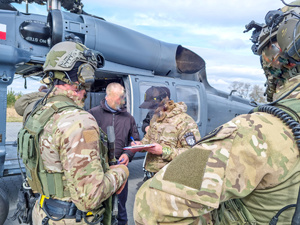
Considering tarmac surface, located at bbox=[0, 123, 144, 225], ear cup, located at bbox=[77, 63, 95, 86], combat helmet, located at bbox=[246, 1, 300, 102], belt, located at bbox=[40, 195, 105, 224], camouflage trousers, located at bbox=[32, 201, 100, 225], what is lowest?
tarmac surface, located at bbox=[0, 123, 144, 225]

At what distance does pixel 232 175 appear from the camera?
763 millimetres

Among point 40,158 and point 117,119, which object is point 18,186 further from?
point 40,158

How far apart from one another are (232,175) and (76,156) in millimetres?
958

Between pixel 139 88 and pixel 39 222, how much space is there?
3134 mm

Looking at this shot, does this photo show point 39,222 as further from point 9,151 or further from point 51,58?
point 9,151

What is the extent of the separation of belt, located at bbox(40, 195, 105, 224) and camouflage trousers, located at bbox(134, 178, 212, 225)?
0.87 metres

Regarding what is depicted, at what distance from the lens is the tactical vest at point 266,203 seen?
809 millimetres

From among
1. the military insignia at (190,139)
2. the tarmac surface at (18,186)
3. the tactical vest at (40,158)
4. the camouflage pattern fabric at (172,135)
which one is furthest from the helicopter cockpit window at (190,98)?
the tactical vest at (40,158)

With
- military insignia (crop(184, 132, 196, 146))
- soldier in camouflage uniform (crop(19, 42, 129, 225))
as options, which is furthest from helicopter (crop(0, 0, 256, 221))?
military insignia (crop(184, 132, 196, 146))

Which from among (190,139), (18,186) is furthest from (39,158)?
(18,186)

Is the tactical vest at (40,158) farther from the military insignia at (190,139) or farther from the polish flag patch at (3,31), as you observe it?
the polish flag patch at (3,31)

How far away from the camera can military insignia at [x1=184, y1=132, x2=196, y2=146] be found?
99.1 inches

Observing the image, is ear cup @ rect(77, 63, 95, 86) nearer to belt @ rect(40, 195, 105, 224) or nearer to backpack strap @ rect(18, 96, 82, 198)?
backpack strap @ rect(18, 96, 82, 198)

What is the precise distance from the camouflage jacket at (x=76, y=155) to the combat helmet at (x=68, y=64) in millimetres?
362
